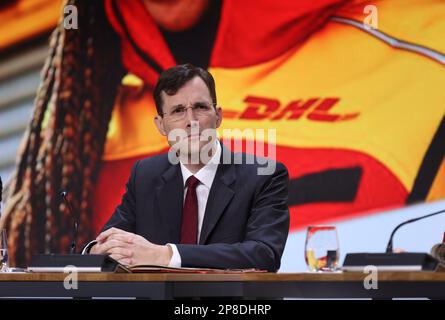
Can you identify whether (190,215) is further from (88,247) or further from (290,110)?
(290,110)

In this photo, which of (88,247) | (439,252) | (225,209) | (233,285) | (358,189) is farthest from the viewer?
(358,189)

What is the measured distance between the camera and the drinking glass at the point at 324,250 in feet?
7.54

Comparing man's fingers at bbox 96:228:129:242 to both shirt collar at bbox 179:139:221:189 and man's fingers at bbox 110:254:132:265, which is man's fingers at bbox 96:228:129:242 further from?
shirt collar at bbox 179:139:221:189

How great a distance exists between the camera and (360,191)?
484 centimetres

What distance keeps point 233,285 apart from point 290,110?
2998mm

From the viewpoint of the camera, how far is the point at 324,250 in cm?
230

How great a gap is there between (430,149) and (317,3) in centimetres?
117

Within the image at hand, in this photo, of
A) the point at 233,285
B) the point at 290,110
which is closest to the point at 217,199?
the point at 233,285

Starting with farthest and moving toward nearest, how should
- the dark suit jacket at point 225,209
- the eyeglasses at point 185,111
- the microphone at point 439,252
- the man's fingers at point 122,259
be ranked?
the eyeglasses at point 185,111 < the dark suit jacket at point 225,209 < the man's fingers at point 122,259 < the microphone at point 439,252

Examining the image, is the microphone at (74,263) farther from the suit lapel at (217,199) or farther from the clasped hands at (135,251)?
the suit lapel at (217,199)

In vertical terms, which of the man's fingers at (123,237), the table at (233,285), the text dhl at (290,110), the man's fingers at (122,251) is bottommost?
the table at (233,285)

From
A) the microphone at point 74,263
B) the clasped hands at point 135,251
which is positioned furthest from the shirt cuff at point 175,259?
the microphone at point 74,263

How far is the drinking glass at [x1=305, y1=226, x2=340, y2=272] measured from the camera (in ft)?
7.54
